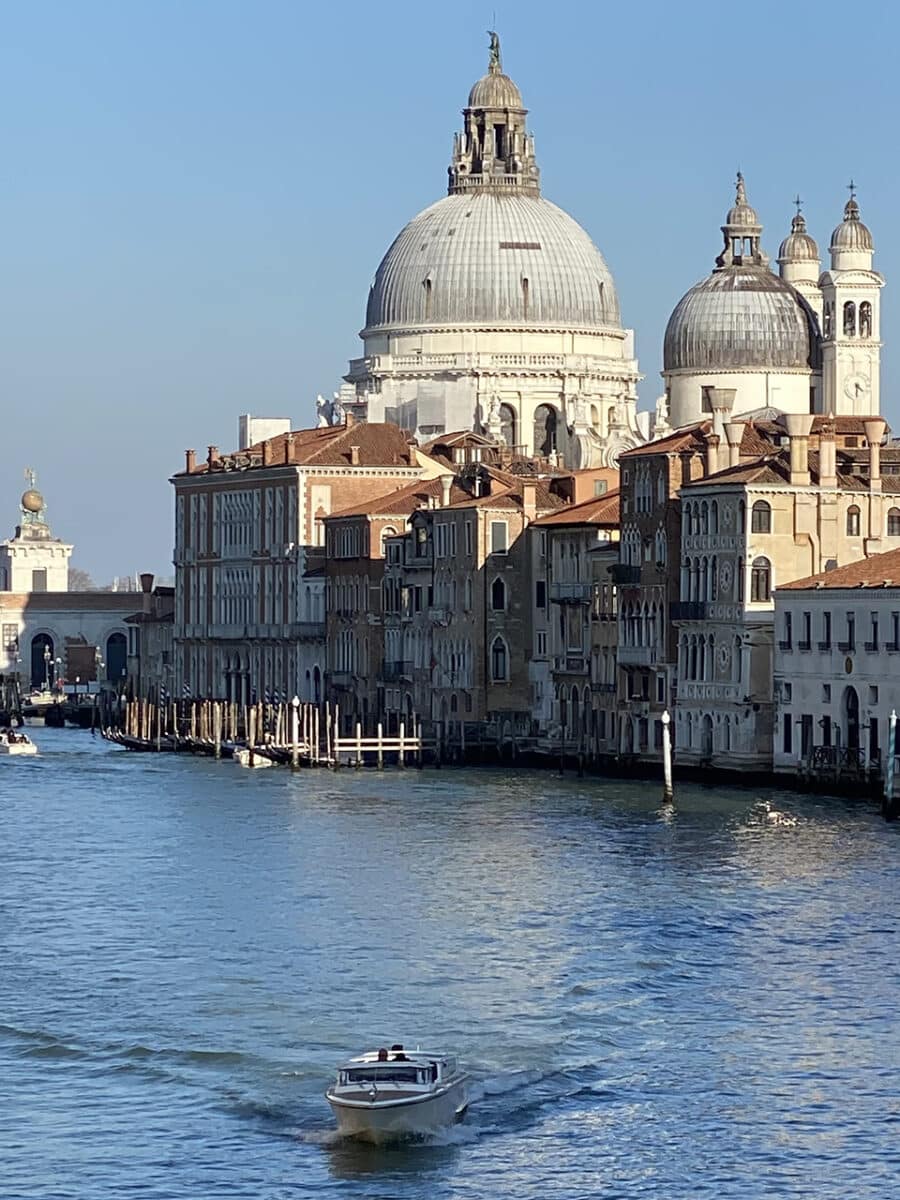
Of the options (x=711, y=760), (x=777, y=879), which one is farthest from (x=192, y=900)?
(x=711, y=760)

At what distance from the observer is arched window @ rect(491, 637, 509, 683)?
224 ft

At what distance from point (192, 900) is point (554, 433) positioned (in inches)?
2442

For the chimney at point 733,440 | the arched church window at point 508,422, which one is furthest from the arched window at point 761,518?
the arched church window at point 508,422

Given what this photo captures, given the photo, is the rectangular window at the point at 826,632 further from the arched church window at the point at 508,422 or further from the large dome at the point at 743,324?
the arched church window at the point at 508,422

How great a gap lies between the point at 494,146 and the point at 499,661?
4021 cm

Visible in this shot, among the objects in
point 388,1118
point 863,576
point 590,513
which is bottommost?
point 388,1118

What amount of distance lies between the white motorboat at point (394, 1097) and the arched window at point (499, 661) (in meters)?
41.3

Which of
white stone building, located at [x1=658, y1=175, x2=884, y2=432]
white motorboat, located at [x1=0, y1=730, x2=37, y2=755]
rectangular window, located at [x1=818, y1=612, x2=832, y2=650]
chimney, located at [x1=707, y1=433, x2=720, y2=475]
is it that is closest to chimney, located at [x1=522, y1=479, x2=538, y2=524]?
chimney, located at [x1=707, y1=433, x2=720, y2=475]

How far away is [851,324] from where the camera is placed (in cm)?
9538

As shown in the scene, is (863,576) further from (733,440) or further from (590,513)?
(590,513)

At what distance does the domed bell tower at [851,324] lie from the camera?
3720 inches

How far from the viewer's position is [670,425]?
96000mm

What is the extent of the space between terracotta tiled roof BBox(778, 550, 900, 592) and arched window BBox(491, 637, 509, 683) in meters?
12.1

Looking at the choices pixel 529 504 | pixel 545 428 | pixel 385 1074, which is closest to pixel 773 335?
pixel 545 428
